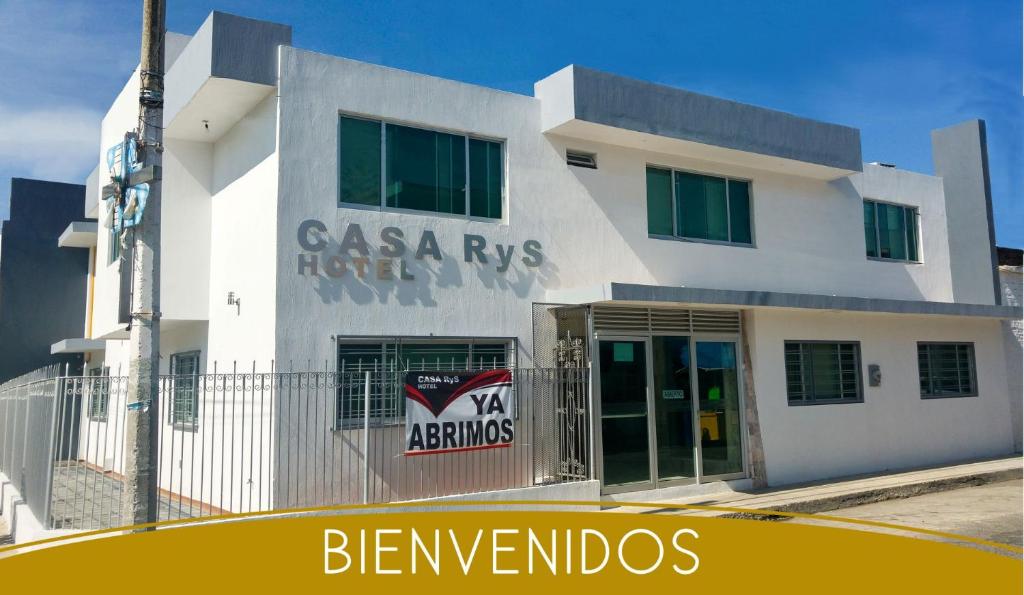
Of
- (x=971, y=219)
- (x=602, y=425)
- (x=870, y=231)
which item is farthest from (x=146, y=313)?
(x=971, y=219)

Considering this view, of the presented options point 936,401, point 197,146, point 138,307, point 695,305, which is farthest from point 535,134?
point 936,401

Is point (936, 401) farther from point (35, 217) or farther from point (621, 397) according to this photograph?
point (35, 217)

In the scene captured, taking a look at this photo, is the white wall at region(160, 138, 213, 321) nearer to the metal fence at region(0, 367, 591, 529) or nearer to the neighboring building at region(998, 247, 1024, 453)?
the metal fence at region(0, 367, 591, 529)

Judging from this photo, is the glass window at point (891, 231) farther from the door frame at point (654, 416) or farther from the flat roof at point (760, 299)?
the door frame at point (654, 416)

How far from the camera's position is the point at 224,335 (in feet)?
38.2

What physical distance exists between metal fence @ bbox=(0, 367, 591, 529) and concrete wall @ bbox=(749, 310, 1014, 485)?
4.13 metres

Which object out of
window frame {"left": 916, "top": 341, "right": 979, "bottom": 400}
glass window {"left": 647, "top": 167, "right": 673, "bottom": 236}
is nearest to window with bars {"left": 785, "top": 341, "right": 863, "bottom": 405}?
window frame {"left": 916, "top": 341, "right": 979, "bottom": 400}

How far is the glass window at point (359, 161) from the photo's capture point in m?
10.9

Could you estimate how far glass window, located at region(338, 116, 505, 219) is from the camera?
36.0 feet

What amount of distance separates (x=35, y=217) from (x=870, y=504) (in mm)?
20322

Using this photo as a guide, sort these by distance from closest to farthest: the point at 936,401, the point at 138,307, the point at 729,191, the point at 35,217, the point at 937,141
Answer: the point at 138,307 → the point at 729,191 → the point at 936,401 → the point at 937,141 → the point at 35,217

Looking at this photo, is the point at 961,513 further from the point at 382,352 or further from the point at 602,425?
the point at 382,352

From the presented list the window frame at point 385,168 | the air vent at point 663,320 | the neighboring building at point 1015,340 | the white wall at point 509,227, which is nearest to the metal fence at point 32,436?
the white wall at point 509,227

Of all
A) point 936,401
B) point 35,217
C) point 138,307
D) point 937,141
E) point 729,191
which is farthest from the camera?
point 35,217
